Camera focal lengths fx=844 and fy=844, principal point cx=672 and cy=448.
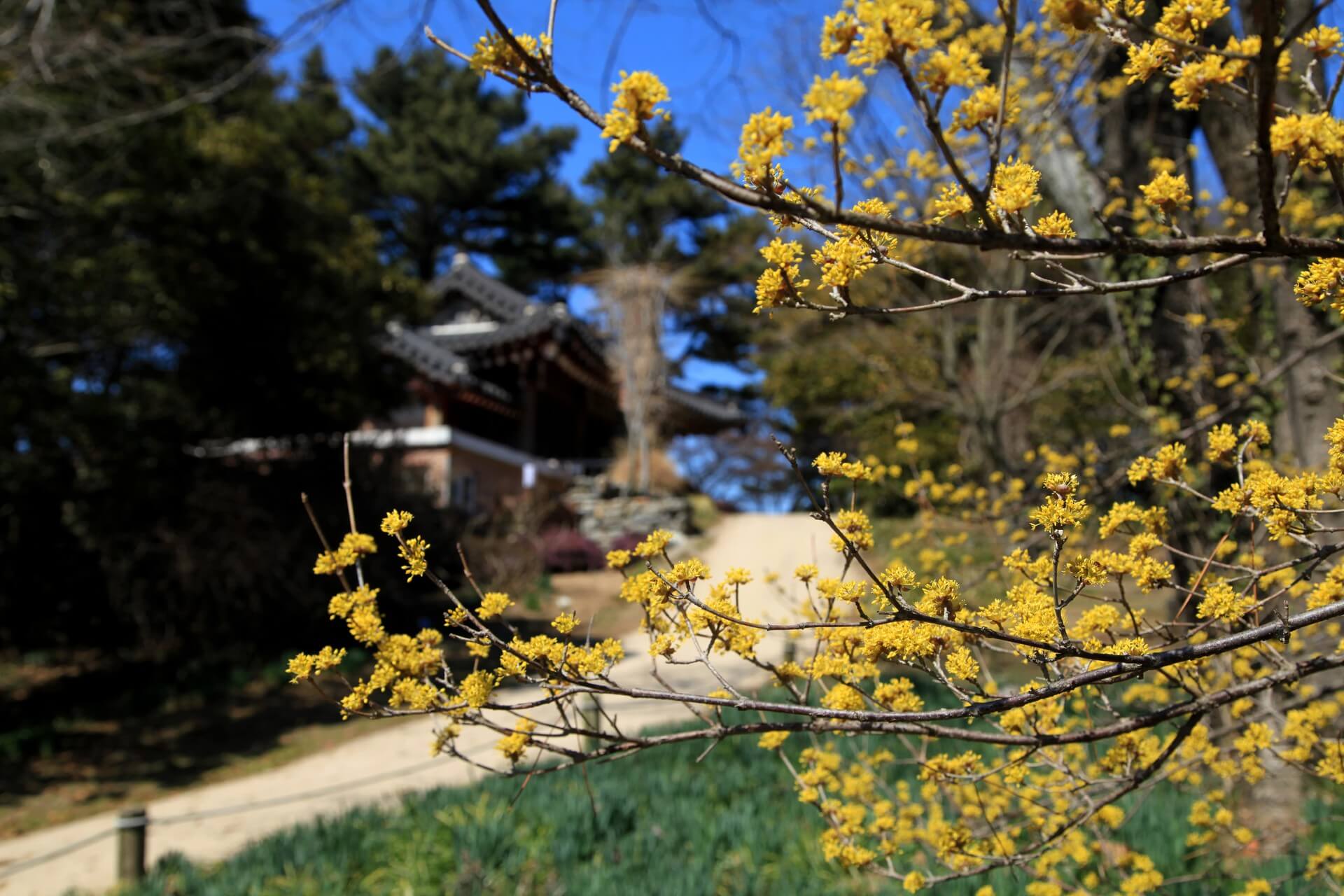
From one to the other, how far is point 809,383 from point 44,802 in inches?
537

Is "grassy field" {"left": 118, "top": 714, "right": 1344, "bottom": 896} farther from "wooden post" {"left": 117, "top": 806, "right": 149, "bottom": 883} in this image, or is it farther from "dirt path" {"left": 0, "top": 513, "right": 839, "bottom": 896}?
"dirt path" {"left": 0, "top": 513, "right": 839, "bottom": 896}

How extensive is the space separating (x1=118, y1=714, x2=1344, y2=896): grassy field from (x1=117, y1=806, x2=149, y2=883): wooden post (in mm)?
144

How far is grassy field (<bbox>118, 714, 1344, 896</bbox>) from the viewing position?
331cm

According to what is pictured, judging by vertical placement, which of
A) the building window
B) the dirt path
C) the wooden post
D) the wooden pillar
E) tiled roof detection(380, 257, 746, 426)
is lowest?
the dirt path

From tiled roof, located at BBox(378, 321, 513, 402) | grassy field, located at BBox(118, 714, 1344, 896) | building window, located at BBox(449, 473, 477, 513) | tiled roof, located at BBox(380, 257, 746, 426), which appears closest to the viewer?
grassy field, located at BBox(118, 714, 1344, 896)

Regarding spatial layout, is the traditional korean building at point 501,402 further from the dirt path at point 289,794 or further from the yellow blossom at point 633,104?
the yellow blossom at point 633,104

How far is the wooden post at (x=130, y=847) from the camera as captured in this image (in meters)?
3.90

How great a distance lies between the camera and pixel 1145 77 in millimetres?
1046

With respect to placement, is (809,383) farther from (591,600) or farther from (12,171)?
(12,171)

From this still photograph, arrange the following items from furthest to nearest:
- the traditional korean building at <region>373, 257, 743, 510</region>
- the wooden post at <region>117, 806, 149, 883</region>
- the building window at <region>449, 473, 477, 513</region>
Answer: the building window at <region>449, 473, 477, 513</region> < the traditional korean building at <region>373, 257, 743, 510</region> < the wooden post at <region>117, 806, 149, 883</region>

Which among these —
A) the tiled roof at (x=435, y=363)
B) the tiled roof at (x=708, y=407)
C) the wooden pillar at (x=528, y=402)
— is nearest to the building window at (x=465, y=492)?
the tiled roof at (x=435, y=363)

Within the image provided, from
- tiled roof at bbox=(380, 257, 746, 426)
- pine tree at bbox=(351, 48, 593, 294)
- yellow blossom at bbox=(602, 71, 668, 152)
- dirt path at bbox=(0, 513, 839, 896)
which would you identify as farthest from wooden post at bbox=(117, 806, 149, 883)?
pine tree at bbox=(351, 48, 593, 294)

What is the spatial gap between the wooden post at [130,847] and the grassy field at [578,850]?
144 millimetres

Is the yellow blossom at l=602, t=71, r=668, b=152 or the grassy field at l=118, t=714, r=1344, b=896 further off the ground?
the yellow blossom at l=602, t=71, r=668, b=152
